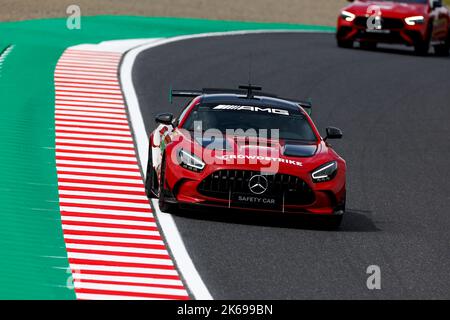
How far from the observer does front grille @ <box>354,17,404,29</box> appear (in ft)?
110

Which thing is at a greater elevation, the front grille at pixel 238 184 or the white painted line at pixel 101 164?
the front grille at pixel 238 184

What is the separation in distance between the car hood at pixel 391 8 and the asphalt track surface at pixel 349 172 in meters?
1.17

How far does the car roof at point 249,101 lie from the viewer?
1625 centimetres

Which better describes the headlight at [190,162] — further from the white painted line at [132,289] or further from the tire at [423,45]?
the tire at [423,45]

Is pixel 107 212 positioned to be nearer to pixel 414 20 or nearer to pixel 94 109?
pixel 94 109

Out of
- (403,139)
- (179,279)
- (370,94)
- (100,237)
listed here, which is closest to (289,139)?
(100,237)

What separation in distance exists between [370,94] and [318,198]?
14.3m

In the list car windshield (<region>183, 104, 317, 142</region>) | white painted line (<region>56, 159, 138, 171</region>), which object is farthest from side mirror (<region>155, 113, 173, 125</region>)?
white painted line (<region>56, 159, 138, 171</region>)

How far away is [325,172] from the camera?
14.7 meters

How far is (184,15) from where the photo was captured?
140ft

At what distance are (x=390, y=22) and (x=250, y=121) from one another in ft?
60.6

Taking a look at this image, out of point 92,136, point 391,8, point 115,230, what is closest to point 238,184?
point 115,230

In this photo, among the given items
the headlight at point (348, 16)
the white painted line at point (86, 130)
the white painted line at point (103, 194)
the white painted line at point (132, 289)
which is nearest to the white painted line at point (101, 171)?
the white painted line at point (103, 194)
